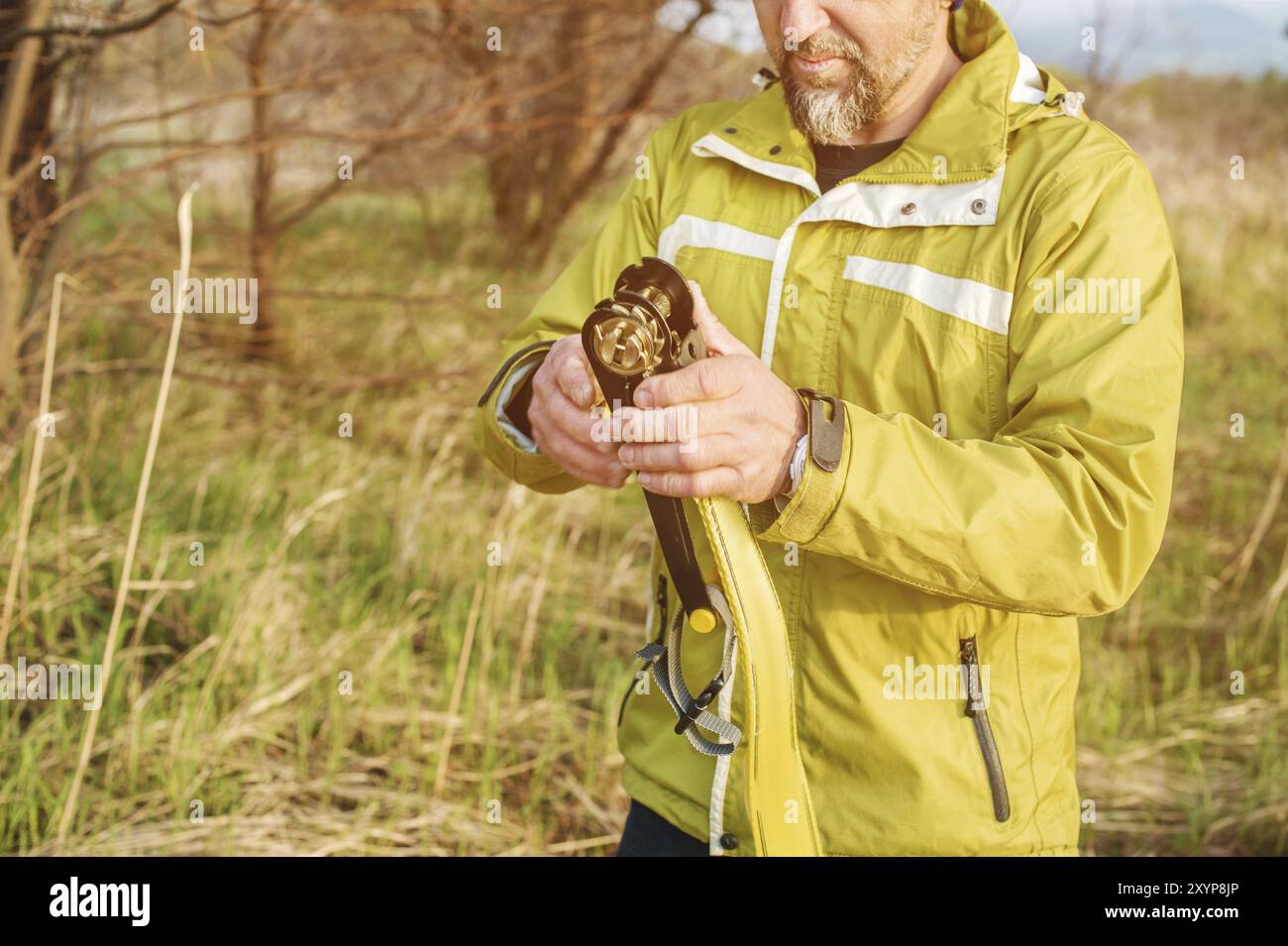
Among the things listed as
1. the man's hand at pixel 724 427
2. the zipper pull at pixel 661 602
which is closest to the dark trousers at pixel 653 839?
the zipper pull at pixel 661 602

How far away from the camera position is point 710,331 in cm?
156

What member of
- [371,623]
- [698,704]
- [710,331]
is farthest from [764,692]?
[371,623]

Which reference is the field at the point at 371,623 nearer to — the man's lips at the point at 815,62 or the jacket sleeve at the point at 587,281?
the jacket sleeve at the point at 587,281

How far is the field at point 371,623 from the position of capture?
123 inches

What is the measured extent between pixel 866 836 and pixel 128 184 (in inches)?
166

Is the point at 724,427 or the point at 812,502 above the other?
the point at 724,427

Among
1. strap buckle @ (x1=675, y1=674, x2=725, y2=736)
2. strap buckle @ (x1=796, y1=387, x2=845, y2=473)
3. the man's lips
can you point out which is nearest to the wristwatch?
strap buckle @ (x1=796, y1=387, x2=845, y2=473)

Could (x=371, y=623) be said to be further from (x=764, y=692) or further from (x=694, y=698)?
(x=764, y=692)

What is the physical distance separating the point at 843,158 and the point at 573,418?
0.70 m

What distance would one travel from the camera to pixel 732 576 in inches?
64.4

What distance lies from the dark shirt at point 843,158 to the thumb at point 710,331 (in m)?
0.48

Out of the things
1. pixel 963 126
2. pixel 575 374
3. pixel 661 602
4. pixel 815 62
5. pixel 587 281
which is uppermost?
pixel 815 62

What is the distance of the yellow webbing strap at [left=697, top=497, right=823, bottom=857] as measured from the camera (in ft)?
5.35

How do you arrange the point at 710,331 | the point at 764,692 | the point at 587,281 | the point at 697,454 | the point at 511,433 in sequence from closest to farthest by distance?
the point at 697,454 → the point at 710,331 → the point at 764,692 → the point at 511,433 → the point at 587,281
